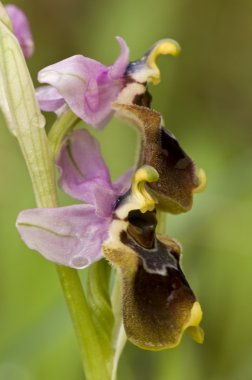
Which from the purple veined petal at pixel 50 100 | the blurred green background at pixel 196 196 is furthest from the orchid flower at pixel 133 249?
the blurred green background at pixel 196 196

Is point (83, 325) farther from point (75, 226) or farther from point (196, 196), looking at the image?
point (196, 196)

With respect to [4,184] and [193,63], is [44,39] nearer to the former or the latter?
[193,63]

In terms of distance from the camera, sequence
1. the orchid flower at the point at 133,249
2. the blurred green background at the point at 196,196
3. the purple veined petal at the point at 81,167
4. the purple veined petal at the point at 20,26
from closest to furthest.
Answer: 1. the orchid flower at the point at 133,249
2. the purple veined petal at the point at 81,167
3. the purple veined petal at the point at 20,26
4. the blurred green background at the point at 196,196

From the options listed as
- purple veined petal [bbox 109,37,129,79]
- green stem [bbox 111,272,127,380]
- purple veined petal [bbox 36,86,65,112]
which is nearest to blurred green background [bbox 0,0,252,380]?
green stem [bbox 111,272,127,380]

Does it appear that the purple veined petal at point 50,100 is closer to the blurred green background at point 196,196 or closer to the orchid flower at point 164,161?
the orchid flower at point 164,161

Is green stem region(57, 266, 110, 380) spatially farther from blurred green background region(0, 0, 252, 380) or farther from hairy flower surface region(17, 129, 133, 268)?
blurred green background region(0, 0, 252, 380)

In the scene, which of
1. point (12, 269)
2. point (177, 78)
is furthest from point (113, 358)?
point (177, 78)
